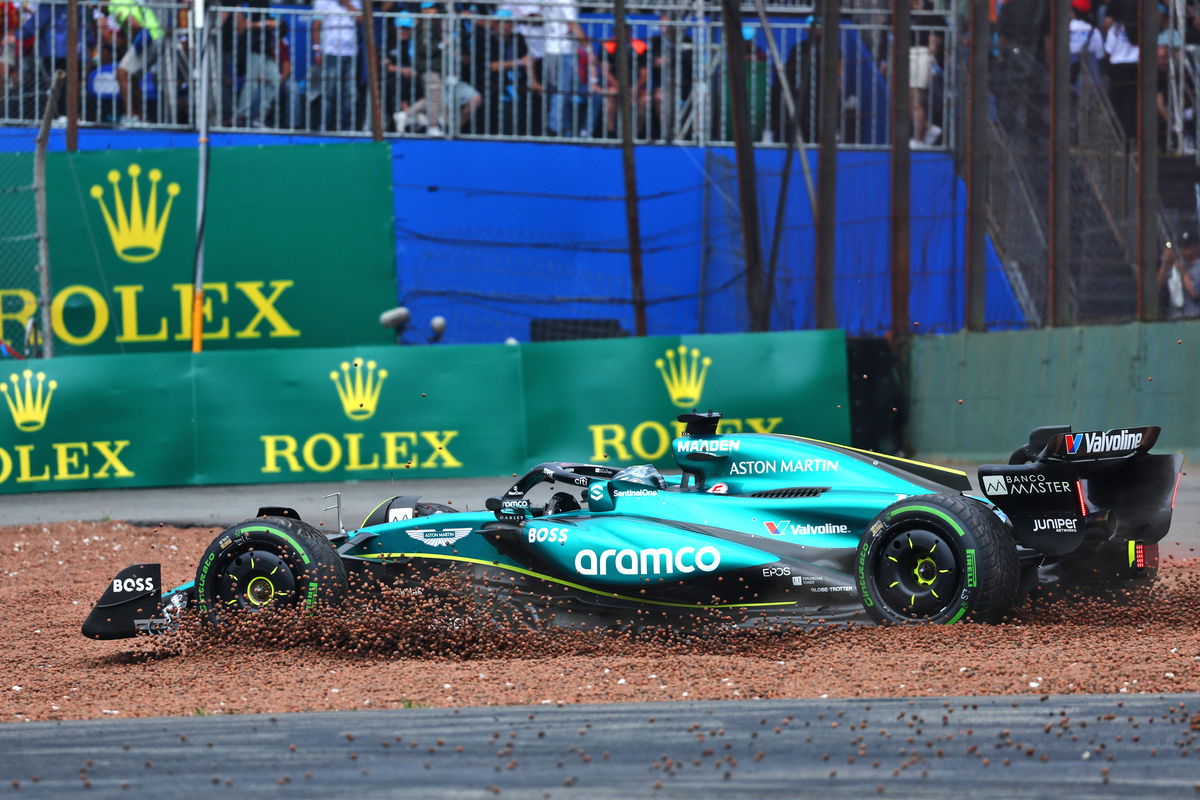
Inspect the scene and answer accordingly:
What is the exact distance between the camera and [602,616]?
743 cm

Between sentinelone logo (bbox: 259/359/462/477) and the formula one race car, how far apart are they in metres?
6.03

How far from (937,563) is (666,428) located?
714 cm

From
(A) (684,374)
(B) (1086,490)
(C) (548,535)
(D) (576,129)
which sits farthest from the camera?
(D) (576,129)

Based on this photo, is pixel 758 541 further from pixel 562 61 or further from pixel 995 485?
pixel 562 61

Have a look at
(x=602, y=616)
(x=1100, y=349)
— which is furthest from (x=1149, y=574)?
(x=1100, y=349)

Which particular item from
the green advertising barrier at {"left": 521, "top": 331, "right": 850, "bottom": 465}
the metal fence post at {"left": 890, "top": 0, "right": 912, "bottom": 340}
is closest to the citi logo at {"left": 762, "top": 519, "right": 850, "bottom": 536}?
the green advertising barrier at {"left": 521, "top": 331, "right": 850, "bottom": 465}

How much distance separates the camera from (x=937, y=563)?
22.8 feet

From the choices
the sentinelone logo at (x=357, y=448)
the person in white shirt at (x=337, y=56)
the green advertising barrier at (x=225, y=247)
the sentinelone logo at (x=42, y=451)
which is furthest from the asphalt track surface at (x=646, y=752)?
the person in white shirt at (x=337, y=56)

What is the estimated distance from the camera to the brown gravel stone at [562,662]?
5.97 metres

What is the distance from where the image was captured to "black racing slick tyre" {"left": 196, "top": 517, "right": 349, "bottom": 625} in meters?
7.45

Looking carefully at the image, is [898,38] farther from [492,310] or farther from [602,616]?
[602,616]

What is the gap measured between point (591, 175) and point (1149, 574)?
11.6 meters

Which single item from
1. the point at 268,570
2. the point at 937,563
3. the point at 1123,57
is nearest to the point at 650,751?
the point at 937,563

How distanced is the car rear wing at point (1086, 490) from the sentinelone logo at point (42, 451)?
922 cm
